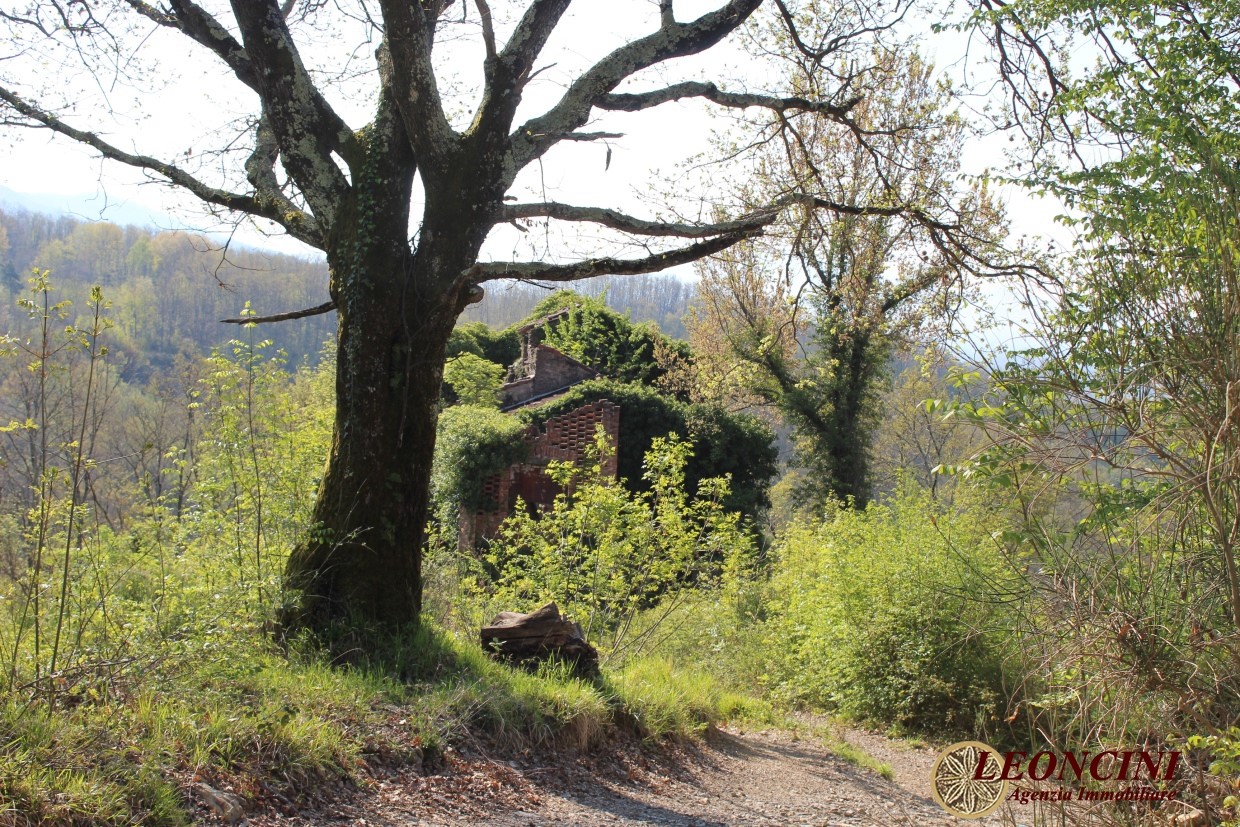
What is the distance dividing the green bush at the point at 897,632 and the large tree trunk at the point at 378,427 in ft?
20.4

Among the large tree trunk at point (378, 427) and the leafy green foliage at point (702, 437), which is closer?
the large tree trunk at point (378, 427)

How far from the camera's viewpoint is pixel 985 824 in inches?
275

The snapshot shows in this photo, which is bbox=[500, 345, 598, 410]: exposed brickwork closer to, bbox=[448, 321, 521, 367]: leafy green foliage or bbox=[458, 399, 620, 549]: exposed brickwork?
bbox=[448, 321, 521, 367]: leafy green foliage

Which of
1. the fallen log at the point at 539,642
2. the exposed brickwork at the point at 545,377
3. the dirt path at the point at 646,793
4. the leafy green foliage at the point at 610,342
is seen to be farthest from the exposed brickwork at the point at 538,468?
the fallen log at the point at 539,642

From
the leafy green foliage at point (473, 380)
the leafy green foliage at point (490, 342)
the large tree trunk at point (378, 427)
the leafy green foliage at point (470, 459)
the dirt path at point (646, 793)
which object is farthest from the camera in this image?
the leafy green foliage at point (490, 342)

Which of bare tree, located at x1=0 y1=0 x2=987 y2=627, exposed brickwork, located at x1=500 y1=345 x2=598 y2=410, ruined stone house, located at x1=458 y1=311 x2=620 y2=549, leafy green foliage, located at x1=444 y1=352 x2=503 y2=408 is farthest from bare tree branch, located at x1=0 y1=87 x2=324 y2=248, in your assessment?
exposed brickwork, located at x1=500 y1=345 x2=598 y2=410

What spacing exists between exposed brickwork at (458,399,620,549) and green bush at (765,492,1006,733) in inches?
450

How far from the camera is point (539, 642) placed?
764cm

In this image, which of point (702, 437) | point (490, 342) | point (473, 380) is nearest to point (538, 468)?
point (702, 437)

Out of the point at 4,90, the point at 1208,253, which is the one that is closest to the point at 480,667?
the point at 1208,253

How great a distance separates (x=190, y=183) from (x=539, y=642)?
15.2 feet

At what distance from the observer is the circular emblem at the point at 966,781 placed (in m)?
5.27

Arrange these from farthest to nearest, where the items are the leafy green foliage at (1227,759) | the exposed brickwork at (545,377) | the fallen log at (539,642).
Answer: the exposed brickwork at (545,377)
the fallen log at (539,642)
the leafy green foliage at (1227,759)

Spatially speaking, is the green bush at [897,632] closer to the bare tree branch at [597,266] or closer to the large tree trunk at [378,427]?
the bare tree branch at [597,266]
